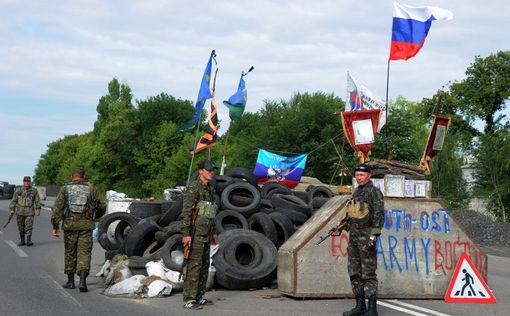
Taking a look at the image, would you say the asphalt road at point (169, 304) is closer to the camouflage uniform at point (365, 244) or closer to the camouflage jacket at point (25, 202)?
the camouflage uniform at point (365, 244)

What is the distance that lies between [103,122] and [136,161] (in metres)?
19.5

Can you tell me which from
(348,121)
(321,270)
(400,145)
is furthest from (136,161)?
(321,270)

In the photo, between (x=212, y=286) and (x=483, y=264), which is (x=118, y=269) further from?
(x=483, y=264)

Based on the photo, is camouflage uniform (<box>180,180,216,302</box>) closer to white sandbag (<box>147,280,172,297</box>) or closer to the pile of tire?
white sandbag (<box>147,280,172,297</box>)

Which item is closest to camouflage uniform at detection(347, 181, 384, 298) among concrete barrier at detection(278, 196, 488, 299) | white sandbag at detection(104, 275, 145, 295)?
concrete barrier at detection(278, 196, 488, 299)

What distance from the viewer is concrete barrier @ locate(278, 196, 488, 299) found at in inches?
363

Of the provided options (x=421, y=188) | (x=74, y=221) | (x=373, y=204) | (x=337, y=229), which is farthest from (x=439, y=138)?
(x=74, y=221)

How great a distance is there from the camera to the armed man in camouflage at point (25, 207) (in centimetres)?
1764

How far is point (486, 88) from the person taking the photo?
60.4 m

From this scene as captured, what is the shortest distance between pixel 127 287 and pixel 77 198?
5.51 feet

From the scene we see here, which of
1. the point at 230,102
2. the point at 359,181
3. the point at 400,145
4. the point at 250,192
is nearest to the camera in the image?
the point at 359,181

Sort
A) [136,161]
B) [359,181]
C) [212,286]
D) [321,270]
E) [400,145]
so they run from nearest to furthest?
[359,181] < [321,270] < [212,286] < [400,145] < [136,161]

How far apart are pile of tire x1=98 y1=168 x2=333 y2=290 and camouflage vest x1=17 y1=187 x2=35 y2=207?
156 inches

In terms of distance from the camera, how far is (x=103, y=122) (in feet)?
319
